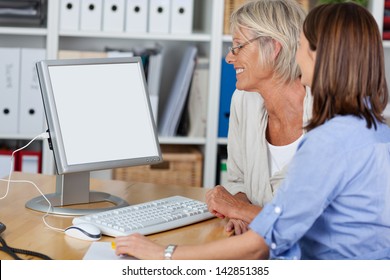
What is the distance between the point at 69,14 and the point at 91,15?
0.10 m

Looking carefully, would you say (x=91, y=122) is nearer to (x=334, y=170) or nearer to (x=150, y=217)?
(x=150, y=217)

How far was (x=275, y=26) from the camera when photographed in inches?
86.3

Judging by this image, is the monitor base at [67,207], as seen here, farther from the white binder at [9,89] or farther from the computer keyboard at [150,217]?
the white binder at [9,89]

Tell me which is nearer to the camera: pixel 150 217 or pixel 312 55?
pixel 312 55

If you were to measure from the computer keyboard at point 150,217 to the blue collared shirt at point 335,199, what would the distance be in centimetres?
38

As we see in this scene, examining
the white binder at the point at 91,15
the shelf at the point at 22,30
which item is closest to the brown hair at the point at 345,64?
the white binder at the point at 91,15

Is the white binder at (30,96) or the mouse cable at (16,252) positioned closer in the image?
the mouse cable at (16,252)

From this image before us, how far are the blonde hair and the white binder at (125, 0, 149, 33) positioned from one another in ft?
3.48

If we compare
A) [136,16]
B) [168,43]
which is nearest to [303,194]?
[136,16]

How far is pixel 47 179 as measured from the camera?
226 centimetres

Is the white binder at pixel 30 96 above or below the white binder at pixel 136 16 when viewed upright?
below

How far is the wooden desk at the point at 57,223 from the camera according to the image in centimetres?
164

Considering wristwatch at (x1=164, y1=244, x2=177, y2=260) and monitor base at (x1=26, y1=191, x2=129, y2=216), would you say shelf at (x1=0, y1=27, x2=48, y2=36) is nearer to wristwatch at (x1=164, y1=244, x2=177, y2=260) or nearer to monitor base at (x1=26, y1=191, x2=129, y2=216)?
monitor base at (x1=26, y1=191, x2=129, y2=216)
